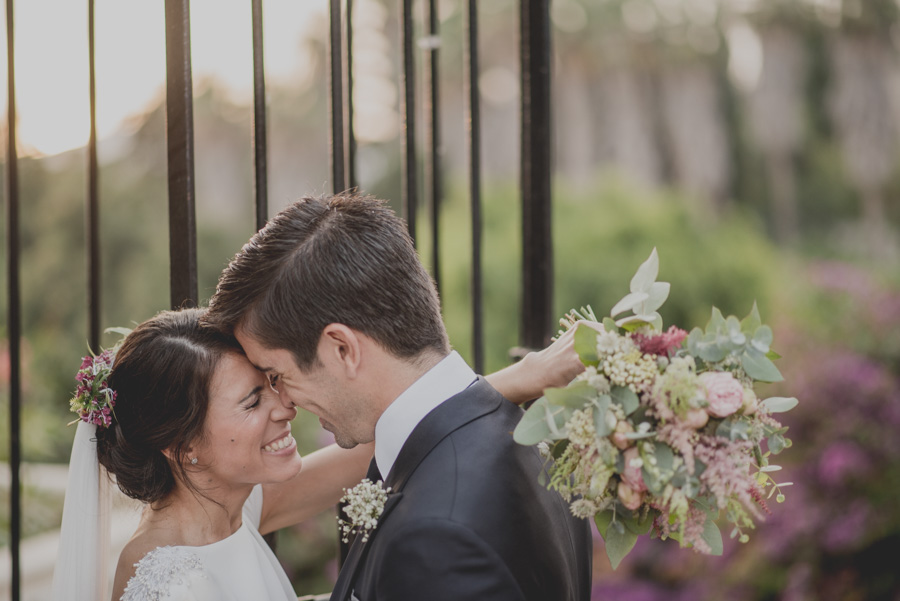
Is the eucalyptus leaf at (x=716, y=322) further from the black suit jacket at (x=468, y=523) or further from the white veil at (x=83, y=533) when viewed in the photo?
the white veil at (x=83, y=533)

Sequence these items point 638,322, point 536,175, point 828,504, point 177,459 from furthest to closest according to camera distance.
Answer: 1. point 828,504
2. point 536,175
3. point 177,459
4. point 638,322

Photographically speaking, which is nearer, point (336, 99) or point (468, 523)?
point (468, 523)

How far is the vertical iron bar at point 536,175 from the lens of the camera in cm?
269

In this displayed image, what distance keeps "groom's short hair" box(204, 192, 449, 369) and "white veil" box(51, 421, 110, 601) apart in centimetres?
73

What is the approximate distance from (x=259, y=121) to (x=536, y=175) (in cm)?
95

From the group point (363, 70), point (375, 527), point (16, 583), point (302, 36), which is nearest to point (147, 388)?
point (16, 583)

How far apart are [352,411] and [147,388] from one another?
641mm

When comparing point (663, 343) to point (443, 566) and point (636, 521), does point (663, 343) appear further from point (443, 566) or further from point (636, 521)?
point (443, 566)

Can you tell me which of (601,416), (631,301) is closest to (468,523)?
(601,416)

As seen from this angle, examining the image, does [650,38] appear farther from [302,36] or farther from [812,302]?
[812,302]

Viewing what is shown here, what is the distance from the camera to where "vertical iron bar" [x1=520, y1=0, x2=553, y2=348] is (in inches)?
106

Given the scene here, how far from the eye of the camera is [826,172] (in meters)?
15.2

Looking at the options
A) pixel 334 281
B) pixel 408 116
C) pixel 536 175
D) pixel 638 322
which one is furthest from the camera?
pixel 536 175

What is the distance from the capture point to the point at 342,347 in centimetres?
184
